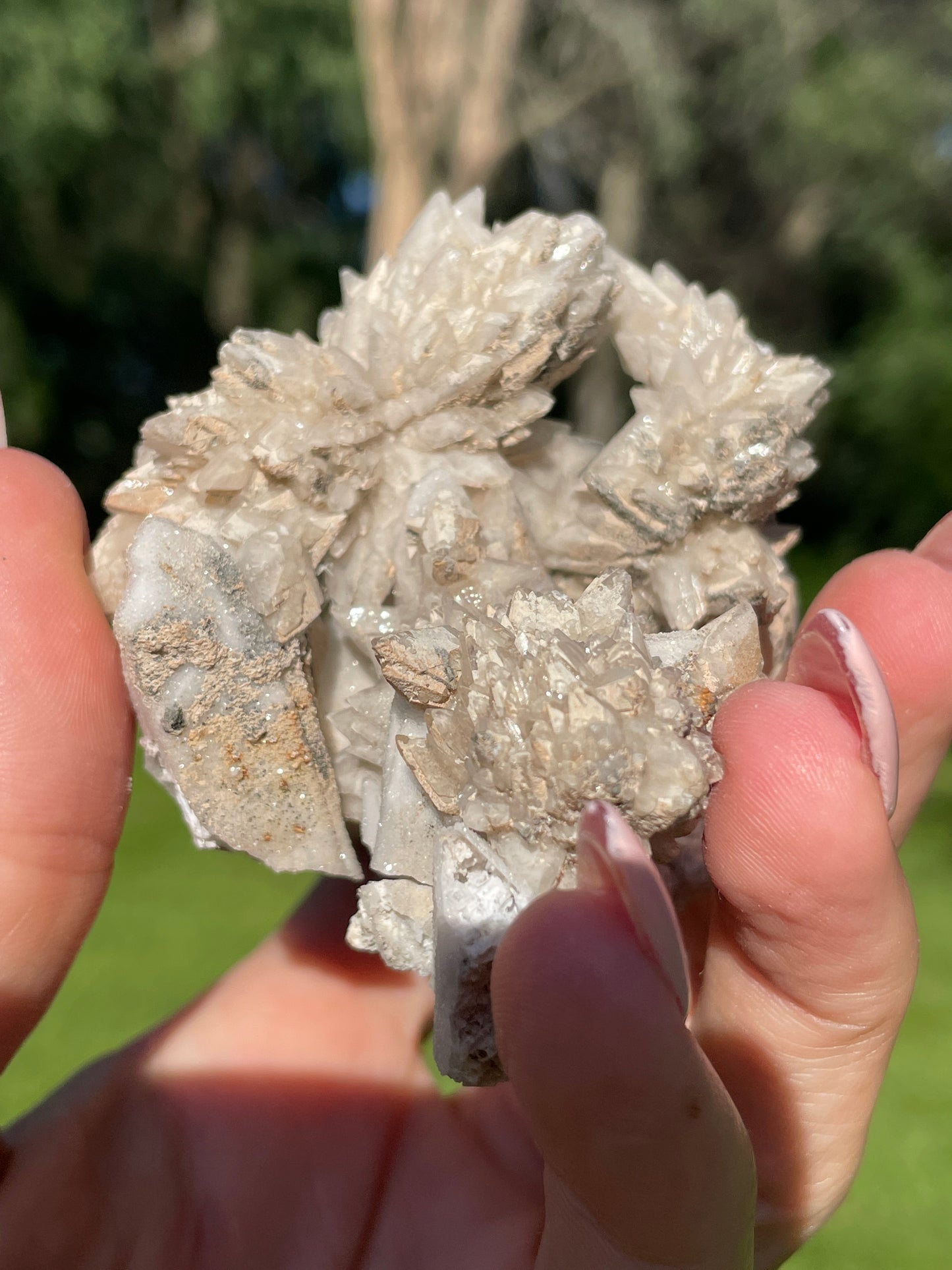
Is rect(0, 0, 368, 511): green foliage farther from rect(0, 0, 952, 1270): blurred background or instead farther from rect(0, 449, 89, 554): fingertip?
rect(0, 449, 89, 554): fingertip

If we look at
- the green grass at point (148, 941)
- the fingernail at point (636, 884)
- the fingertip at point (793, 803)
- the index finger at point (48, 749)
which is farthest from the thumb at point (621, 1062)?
the green grass at point (148, 941)

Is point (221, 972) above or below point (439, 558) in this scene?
below

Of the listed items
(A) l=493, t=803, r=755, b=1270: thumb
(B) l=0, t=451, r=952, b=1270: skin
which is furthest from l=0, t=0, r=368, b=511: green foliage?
(A) l=493, t=803, r=755, b=1270: thumb

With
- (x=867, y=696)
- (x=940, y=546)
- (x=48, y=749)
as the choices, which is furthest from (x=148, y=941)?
(x=867, y=696)

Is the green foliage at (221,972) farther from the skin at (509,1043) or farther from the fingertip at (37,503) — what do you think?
the fingertip at (37,503)

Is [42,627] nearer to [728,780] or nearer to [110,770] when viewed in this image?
[110,770]

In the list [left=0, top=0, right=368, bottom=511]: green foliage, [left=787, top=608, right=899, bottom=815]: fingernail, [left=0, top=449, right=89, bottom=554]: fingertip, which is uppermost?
[left=0, top=0, right=368, bottom=511]: green foliage

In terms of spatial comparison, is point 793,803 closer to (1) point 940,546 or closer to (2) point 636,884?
(2) point 636,884
